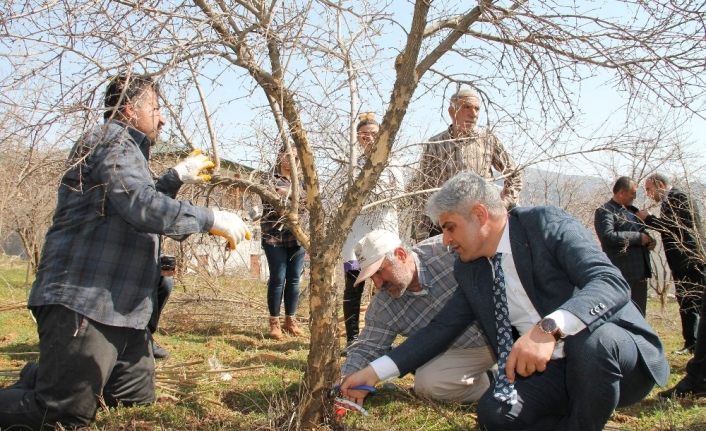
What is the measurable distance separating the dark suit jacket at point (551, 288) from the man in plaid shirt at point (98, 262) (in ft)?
3.46

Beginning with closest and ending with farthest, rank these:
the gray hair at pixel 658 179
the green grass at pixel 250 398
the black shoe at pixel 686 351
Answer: the green grass at pixel 250 398
the black shoe at pixel 686 351
the gray hair at pixel 658 179

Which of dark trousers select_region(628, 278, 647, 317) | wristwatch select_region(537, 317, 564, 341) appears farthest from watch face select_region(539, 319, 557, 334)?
dark trousers select_region(628, 278, 647, 317)

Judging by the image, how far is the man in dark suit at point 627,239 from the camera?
591cm

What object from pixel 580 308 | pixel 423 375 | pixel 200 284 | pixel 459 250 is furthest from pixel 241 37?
pixel 200 284

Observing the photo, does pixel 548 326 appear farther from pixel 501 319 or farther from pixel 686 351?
pixel 686 351

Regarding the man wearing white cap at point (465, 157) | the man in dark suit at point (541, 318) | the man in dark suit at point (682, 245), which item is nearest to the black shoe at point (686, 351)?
the man in dark suit at point (682, 245)

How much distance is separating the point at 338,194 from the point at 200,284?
12.1 ft

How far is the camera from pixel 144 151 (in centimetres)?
319

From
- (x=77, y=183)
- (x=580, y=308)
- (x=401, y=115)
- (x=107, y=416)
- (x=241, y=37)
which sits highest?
(x=241, y=37)

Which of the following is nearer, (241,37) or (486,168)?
(241,37)

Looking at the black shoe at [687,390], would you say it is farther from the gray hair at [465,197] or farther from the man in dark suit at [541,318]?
the gray hair at [465,197]

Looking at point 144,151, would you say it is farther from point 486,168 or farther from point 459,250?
point 486,168

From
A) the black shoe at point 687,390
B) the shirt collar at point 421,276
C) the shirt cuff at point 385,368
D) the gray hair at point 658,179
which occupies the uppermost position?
the gray hair at point 658,179

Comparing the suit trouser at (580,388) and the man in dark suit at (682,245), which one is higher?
the man in dark suit at (682,245)
